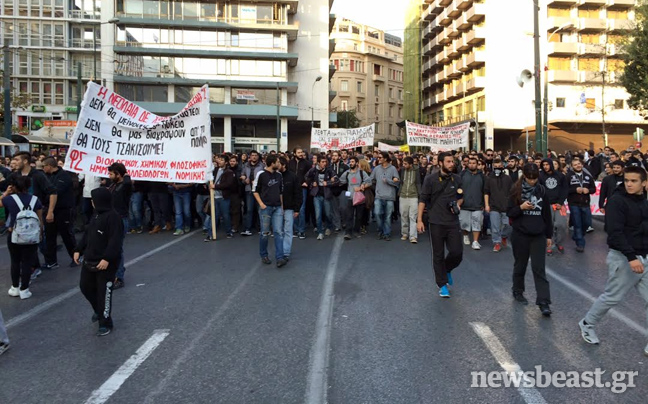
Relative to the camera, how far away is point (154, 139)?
1116cm

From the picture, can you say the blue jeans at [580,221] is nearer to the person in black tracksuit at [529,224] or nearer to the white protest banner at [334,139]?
the person in black tracksuit at [529,224]

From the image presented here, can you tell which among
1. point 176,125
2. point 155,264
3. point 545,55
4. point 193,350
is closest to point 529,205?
point 193,350

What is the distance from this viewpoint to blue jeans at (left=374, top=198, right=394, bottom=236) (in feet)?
38.2

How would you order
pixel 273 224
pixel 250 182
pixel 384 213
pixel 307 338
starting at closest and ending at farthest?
pixel 307 338, pixel 273 224, pixel 384 213, pixel 250 182

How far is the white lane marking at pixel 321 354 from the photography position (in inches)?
150

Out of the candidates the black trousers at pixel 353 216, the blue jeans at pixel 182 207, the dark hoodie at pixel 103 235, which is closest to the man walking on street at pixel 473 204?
the black trousers at pixel 353 216

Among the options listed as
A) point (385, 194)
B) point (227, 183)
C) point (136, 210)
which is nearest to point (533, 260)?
point (385, 194)

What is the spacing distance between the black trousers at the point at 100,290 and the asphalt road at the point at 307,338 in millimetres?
205

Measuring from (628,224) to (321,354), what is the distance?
2967mm

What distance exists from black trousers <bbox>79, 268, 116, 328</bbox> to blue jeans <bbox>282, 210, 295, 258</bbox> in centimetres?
376

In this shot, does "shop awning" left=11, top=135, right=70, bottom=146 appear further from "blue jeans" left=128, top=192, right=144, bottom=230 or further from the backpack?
the backpack

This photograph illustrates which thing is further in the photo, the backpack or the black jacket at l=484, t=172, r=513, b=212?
the black jacket at l=484, t=172, r=513, b=212

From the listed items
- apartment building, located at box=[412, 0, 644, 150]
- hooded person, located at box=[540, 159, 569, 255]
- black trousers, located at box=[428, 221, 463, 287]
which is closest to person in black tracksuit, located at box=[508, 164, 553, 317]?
black trousers, located at box=[428, 221, 463, 287]

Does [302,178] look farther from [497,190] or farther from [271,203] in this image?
[497,190]
